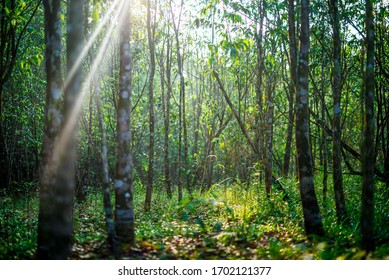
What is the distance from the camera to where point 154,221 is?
12.3 metres

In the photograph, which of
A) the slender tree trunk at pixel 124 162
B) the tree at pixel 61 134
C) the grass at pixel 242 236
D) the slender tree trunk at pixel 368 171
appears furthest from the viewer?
the slender tree trunk at pixel 124 162

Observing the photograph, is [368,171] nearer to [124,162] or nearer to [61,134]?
[124,162]

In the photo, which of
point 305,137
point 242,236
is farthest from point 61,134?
point 305,137

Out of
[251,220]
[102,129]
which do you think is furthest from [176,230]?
[102,129]

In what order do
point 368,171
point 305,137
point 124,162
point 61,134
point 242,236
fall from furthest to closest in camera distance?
point 242,236 < point 305,137 < point 124,162 < point 368,171 < point 61,134

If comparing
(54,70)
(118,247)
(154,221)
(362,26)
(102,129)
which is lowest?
(154,221)

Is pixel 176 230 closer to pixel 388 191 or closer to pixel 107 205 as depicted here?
pixel 107 205

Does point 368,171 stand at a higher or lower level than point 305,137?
lower

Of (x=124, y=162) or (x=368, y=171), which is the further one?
(x=124, y=162)

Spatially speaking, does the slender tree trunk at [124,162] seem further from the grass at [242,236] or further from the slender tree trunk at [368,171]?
the slender tree trunk at [368,171]

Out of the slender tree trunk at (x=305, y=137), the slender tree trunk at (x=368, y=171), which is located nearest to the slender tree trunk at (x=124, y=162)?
the slender tree trunk at (x=305, y=137)

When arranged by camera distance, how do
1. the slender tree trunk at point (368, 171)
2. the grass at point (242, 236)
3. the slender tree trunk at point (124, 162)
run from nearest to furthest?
the slender tree trunk at point (368, 171)
the grass at point (242, 236)
the slender tree trunk at point (124, 162)

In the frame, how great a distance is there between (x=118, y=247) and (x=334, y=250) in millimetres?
3813

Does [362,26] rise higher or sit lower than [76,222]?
higher
